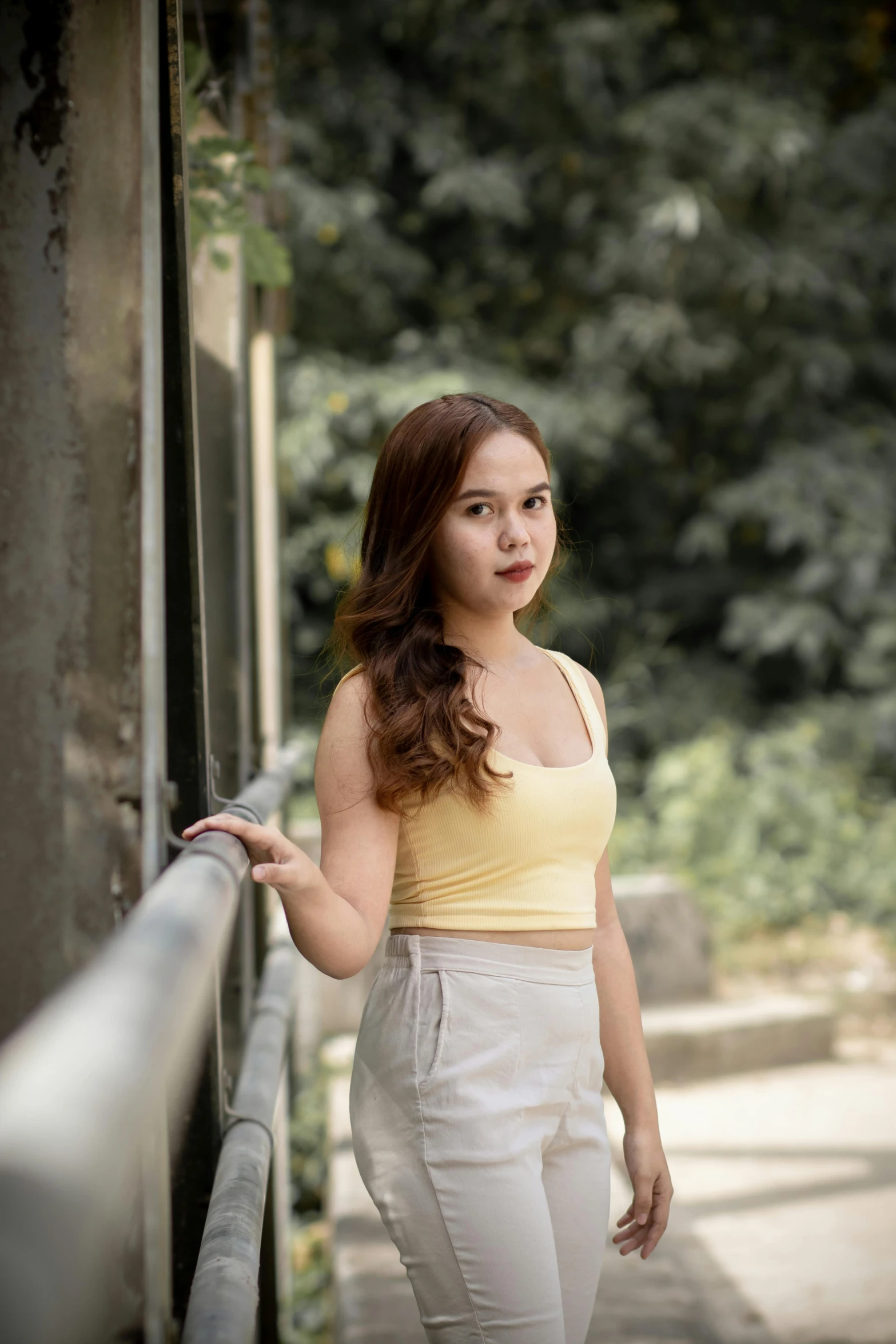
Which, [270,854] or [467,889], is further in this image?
[467,889]

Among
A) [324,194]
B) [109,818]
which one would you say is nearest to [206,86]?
[109,818]

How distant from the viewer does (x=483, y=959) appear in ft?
4.77

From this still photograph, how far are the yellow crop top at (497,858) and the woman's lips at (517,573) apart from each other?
235 mm

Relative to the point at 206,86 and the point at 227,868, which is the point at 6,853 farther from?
the point at 206,86

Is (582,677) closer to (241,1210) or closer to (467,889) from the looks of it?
(467,889)

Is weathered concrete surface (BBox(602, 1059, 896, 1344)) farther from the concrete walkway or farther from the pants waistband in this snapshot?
the pants waistband

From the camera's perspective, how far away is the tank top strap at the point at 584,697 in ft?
5.49

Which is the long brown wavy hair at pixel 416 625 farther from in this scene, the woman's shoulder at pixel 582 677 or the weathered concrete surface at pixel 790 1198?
the weathered concrete surface at pixel 790 1198

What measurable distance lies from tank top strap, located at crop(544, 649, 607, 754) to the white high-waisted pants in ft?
1.01

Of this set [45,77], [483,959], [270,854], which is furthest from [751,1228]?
[45,77]

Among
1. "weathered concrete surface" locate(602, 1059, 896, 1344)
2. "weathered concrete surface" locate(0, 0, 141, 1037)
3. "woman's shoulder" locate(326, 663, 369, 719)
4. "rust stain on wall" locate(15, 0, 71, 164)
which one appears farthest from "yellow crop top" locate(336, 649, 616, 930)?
"weathered concrete surface" locate(602, 1059, 896, 1344)

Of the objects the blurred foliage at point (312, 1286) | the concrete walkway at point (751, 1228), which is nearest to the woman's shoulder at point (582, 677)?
the concrete walkway at point (751, 1228)

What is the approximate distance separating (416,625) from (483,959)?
0.42m

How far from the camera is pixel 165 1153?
1.13m
